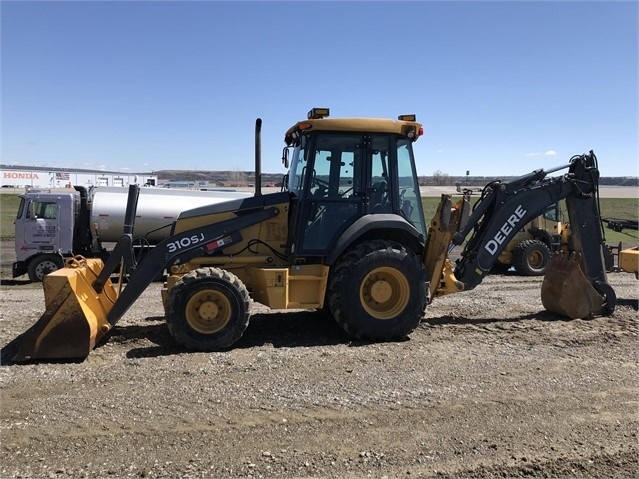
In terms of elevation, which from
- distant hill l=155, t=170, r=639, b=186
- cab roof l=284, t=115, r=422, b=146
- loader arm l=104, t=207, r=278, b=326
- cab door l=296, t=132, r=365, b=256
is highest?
distant hill l=155, t=170, r=639, b=186

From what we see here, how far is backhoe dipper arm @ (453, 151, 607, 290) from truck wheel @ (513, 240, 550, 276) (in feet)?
18.7

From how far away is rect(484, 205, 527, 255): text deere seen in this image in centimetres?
704

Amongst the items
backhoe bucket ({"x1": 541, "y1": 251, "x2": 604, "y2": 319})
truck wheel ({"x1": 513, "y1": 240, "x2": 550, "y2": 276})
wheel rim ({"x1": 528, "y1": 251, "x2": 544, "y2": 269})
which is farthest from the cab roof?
wheel rim ({"x1": 528, "y1": 251, "x2": 544, "y2": 269})

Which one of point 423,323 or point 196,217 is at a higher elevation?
point 196,217

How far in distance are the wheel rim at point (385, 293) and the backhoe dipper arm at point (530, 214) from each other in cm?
113

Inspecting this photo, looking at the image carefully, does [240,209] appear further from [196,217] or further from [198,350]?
[198,350]

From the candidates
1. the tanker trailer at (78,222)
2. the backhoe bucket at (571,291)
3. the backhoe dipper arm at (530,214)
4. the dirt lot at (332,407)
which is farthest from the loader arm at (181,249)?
the tanker trailer at (78,222)

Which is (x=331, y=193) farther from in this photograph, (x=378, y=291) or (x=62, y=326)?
(x=62, y=326)

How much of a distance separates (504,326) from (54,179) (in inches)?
2473

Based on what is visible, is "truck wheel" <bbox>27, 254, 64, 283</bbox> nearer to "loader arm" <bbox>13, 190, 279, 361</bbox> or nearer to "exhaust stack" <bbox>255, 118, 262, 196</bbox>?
"loader arm" <bbox>13, 190, 279, 361</bbox>

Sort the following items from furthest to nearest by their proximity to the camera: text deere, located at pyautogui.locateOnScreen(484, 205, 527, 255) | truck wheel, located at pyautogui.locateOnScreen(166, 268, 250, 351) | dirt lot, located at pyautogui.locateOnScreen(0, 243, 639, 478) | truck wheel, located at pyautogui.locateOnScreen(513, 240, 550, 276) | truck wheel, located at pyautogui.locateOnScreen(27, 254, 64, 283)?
truck wheel, located at pyautogui.locateOnScreen(513, 240, 550, 276), truck wheel, located at pyautogui.locateOnScreen(27, 254, 64, 283), text deere, located at pyautogui.locateOnScreen(484, 205, 527, 255), truck wheel, located at pyautogui.locateOnScreen(166, 268, 250, 351), dirt lot, located at pyautogui.locateOnScreen(0, 243, 639, 478)

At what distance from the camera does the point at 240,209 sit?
658 centimetres

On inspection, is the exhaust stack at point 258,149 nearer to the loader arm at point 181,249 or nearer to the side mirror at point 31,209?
the loader arm at point 181,249

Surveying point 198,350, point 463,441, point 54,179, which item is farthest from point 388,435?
point 54,179
